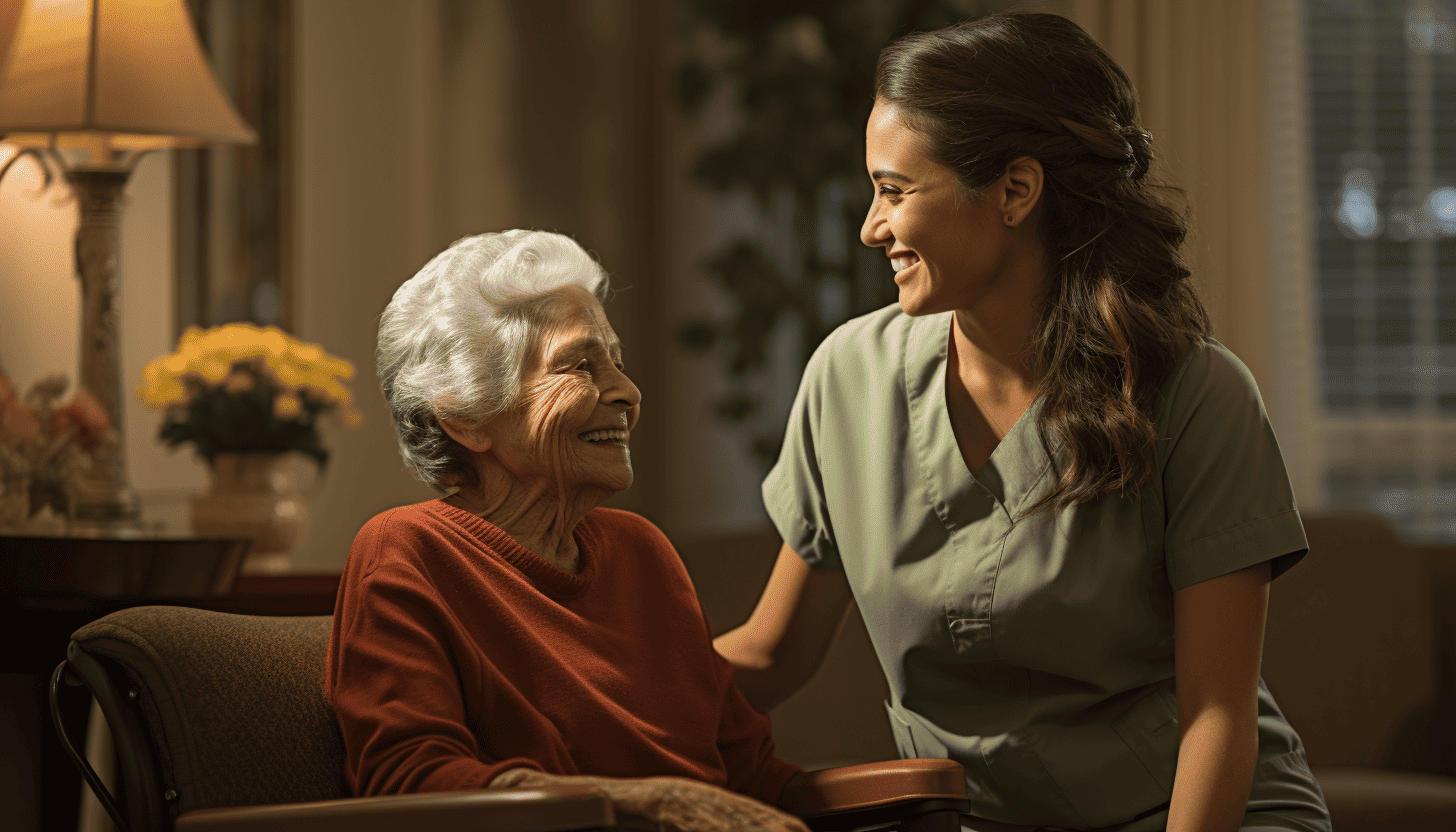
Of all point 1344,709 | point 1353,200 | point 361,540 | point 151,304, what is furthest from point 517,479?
point 1353,200

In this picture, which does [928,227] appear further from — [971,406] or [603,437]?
[603,437]

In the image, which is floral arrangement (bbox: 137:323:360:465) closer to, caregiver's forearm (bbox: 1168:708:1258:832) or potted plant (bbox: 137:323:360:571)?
potted plant (bbox: 137:323:360:571)

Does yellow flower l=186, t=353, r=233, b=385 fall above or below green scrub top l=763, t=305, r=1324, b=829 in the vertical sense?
above

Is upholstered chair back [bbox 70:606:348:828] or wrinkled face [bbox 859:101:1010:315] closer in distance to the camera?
upholstered chair back [bbox 70:606:348:828]

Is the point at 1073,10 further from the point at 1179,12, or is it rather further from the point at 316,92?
the point at 316,92

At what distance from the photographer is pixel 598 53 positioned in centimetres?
408

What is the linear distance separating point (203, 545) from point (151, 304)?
1.11m

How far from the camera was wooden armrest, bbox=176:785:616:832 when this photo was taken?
923mm

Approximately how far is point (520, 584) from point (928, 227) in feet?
1.79

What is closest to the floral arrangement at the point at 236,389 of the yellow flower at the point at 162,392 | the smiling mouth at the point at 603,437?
the yellow flower at the point at 162,392

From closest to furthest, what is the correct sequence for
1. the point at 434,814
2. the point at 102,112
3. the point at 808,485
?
the point at 434,814, the point at 808,485, the point at 102,112

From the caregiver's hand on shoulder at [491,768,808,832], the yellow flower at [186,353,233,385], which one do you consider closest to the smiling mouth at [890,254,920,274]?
the caregiver's hand on shoulder at [491,768,808,832]

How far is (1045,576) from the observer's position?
1.35 meters

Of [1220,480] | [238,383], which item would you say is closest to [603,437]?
[1220,480]
